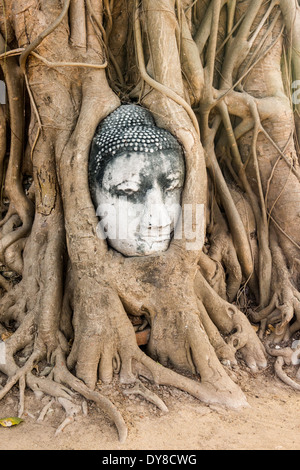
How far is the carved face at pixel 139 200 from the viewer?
2.84 m

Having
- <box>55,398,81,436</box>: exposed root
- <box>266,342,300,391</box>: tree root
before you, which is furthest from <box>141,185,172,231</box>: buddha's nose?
<box>266,342,300,391</box>: tree root

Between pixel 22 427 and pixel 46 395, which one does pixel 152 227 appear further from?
pixel 22 427

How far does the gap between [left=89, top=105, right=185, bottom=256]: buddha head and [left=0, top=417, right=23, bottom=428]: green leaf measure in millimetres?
1232

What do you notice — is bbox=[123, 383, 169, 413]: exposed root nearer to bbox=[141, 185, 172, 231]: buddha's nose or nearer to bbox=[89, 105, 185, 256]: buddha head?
bbox=[89, 105, 185, 256]: buddha head

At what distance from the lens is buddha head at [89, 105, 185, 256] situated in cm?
284

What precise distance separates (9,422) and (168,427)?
0.91 m

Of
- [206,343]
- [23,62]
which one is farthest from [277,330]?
[23,62]

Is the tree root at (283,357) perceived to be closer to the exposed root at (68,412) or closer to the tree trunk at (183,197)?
the tree trunk at (183,197)

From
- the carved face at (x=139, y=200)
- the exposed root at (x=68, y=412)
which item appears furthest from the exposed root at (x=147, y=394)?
the carved face at (x=139, y=200)

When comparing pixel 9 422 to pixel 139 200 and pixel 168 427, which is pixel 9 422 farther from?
pixel 139 200

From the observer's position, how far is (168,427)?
240cm

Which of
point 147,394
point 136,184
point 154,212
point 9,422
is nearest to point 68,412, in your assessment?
point 9,422

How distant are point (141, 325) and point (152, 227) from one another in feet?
2.43

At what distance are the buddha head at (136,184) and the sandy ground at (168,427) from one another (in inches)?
39.8
